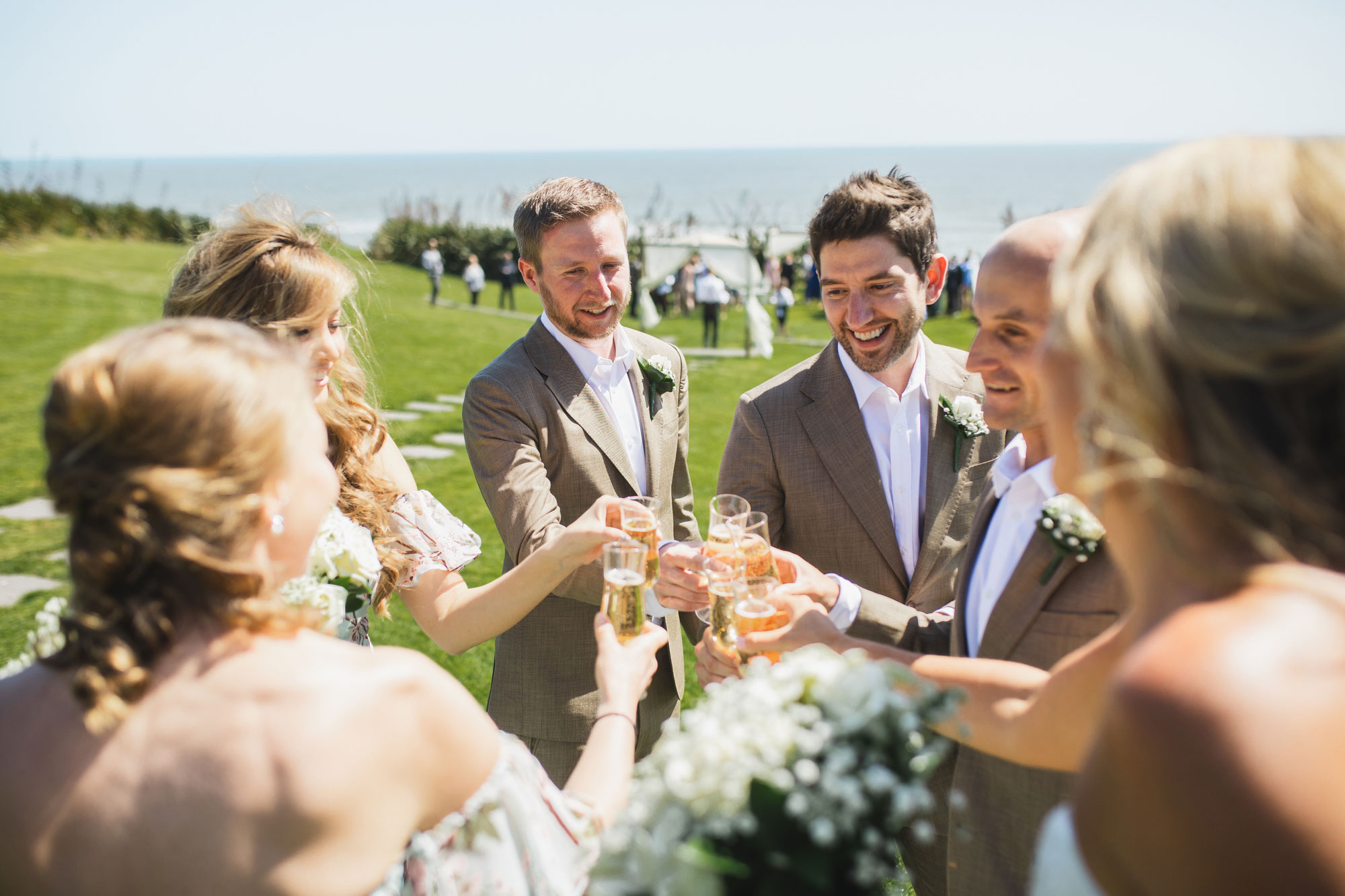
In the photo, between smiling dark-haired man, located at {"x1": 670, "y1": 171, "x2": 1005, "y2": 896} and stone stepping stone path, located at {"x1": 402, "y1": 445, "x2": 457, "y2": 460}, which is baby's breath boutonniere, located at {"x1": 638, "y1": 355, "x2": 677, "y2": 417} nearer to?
smiling dark-haired man, located at {"x1": 670, "y1": 171, "x2": 1005, "y2": 896}

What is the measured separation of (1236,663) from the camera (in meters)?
1.12

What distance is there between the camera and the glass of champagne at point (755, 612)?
247 centimetres

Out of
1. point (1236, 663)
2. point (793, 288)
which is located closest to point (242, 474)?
point (1236, 663)

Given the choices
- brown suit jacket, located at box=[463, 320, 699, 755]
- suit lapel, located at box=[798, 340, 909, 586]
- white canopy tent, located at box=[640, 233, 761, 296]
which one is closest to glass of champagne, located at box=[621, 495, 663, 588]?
brown suit jacket, located at box=[463, 320, 699, 755]

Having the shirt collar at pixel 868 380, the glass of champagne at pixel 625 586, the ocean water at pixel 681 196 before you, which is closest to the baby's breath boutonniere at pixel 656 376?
the shirt collar at pixel 868 380

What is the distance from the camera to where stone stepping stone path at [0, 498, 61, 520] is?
8156 mm

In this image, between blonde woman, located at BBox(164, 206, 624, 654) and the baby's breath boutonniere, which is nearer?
blonde woman, located at BBox(164, 206, 624, 654)

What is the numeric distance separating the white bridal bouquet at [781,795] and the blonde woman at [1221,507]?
0.28 meters

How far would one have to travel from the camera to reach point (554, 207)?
13.1 ft

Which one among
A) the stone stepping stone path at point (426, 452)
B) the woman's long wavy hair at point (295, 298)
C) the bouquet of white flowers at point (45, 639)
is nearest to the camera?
the bouquet of white flowers at point (45, 639)

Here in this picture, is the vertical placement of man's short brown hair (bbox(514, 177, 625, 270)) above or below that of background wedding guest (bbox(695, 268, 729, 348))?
above

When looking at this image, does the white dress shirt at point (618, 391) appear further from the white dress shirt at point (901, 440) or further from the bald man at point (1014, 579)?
the bald man at point (1014, 579)

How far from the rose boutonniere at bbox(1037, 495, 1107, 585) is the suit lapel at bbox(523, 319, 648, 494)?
193 centimetres

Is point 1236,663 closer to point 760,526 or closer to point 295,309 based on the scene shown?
point 760,526
